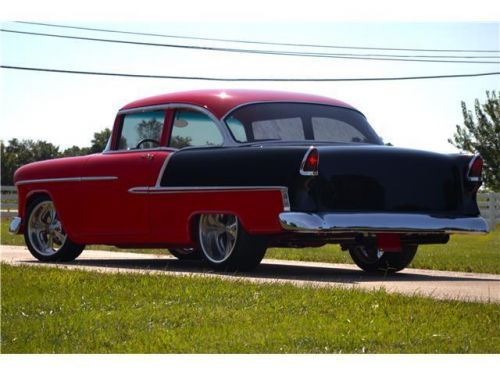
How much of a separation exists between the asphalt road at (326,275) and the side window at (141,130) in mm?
1245

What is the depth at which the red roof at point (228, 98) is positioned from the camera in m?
10.4

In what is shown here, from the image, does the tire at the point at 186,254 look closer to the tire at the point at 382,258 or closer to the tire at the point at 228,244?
the tire at the point at 382,258

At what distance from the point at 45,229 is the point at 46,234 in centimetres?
6

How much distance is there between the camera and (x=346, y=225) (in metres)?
9.14

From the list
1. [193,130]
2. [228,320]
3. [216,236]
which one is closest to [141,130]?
[193,130]

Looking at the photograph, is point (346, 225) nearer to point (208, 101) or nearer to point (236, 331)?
point (208, 101)

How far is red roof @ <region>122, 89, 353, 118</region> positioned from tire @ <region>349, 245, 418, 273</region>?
4.90 ft

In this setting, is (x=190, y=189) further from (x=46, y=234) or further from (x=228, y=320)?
(x=228, y=320)

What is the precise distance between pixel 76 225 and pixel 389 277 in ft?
11.1

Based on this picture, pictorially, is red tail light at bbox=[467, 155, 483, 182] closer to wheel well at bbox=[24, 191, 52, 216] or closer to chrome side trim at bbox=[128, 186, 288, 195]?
chrome side trim at bbox=[128, 186, 288, 195]

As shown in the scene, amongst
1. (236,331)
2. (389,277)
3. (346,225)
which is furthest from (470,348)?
(389,277)

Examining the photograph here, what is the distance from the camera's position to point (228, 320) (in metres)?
6.75
